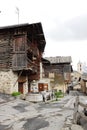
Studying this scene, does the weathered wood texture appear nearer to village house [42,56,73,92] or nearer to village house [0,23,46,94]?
village house [0,23,46,94]

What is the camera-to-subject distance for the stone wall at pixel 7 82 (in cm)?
2522

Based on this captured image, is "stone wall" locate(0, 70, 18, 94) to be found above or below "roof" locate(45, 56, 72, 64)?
below

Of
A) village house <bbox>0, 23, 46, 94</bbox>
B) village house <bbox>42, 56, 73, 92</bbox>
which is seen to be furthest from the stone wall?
village house <bbox>42, 56, 73, 92</bbox>

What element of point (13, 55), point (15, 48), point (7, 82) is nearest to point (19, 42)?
point (15, 48)

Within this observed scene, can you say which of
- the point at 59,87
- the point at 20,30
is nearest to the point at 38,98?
the point at 20,30

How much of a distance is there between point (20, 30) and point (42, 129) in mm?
16434

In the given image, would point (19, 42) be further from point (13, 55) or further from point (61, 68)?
point (61, 68)

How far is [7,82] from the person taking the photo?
25391 mm

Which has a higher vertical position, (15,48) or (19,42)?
(19,42)

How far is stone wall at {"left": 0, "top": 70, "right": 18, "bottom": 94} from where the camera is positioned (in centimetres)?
2522

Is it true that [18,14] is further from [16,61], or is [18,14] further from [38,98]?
[38,98]

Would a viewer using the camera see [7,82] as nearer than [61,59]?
Yes

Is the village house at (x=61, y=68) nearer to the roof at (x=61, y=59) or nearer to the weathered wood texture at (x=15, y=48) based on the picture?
the roof at (x=61, y=59)

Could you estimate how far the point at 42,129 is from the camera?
11.1 metres
